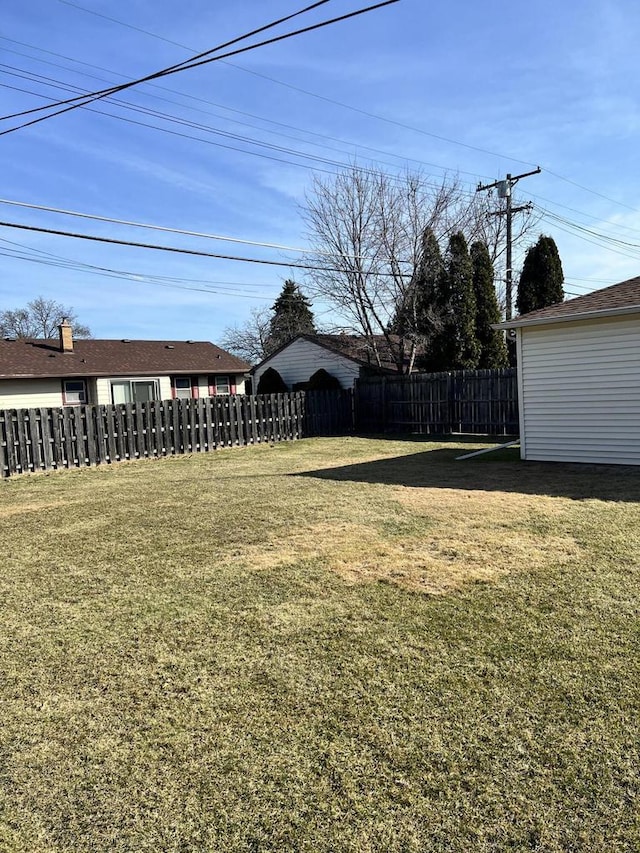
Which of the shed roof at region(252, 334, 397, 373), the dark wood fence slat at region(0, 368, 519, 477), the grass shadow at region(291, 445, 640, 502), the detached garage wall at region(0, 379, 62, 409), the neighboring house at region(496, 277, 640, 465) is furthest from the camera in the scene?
the shed roof at region(252, 334, 397, 373)

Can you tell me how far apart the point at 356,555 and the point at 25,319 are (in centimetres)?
4986

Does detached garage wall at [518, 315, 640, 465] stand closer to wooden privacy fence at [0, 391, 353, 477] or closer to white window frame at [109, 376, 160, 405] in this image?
wooden privacy fence at [0, 391, 353, 477]

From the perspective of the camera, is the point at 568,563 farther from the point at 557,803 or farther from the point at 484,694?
the point at 557,803

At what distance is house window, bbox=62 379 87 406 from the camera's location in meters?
20.8

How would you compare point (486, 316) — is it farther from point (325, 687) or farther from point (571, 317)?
point (325, 687)

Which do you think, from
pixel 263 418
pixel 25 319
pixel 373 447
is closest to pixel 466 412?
pixel 373 447

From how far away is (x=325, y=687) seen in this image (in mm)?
2756

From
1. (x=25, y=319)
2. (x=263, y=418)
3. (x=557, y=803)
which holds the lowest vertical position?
(x=557, y=803)

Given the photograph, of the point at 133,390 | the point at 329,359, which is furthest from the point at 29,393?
the point at 329,359

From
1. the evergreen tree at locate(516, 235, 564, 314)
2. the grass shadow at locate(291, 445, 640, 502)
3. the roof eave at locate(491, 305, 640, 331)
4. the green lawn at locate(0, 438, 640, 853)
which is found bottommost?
the green lawn at locate(0, 438, 640, 853)

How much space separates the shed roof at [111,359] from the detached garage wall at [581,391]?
632 inches

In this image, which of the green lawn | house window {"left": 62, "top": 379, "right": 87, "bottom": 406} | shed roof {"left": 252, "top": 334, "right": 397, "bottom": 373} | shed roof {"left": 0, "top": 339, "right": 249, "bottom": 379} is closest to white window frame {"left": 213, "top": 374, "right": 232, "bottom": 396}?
shed roof {"left": 0, "top": 339, "right": 249, "bottom": 379}

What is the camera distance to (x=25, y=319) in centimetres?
4719

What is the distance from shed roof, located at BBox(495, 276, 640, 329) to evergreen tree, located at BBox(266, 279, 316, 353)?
Answer: 30.7 m
